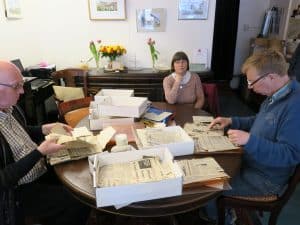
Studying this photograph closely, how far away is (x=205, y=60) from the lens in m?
3.56

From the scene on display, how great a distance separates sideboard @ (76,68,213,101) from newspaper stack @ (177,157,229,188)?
2.10 metres

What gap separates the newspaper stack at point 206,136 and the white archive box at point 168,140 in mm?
76

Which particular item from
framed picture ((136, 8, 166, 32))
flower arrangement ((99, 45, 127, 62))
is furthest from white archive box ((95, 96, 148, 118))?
framed picture ((136, 8, 166, 32))

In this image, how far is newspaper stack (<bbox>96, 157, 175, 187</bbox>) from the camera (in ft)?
3.22

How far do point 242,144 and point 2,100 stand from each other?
1.20 meters

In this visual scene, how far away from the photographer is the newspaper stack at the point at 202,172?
3.49ft

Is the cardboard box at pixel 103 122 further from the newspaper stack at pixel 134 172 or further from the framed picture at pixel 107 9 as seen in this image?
the framed picture at pixel 107 9

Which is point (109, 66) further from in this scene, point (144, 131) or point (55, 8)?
point (144, 131)

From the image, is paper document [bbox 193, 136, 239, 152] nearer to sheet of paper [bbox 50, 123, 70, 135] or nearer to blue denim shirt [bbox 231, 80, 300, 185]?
blue denim shirt [bbox 231, 80, 300, 185]

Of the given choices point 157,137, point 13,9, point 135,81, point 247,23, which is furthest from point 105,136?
point 247,23

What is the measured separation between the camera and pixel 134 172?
1060 mm

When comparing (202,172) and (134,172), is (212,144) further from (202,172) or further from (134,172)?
(134,172)

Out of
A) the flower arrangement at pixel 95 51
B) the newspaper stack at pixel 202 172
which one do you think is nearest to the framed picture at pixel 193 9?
the flower arrangement at pixel 95 51

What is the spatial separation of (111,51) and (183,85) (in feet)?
4.25
